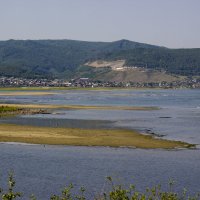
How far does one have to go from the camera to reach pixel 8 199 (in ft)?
50.8

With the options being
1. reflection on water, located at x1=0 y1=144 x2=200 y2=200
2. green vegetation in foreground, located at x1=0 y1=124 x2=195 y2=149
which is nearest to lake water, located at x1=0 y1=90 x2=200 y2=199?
reflection on water, located at x1=0 y1=144 x2=200 y2=200

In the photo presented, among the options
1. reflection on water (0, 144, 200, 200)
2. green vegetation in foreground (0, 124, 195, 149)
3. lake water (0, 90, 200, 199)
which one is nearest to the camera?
reflection on water (0, 144, 200, 200)

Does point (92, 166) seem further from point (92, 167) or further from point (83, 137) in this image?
point (83, 137)

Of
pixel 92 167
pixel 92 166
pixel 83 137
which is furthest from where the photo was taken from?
pixel 83 137

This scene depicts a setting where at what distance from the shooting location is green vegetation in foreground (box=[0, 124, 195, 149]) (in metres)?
57.9

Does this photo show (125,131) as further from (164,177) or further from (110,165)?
(164,177)

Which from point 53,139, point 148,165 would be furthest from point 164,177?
point 53,139

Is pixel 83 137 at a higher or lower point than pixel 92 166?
lower

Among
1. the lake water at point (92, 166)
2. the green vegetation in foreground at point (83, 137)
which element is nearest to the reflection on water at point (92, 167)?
the lake water at point (92, 166)

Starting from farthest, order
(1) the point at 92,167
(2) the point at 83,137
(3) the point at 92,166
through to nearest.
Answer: (2) the point at 83,137
(3) the point at 92,166
(1) the point at 92,167

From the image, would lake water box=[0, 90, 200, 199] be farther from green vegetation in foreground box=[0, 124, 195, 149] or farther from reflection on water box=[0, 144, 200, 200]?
green vegetation in foreground box=[0, 124, 195, 149]

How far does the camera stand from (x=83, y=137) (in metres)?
63.4

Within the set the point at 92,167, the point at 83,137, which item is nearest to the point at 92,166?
the point at 92,167

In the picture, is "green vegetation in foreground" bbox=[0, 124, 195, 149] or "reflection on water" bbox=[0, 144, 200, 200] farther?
"green vegetation in foreground" bbox=[0, 124, 195, 149]
